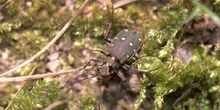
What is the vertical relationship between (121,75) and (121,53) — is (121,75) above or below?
below

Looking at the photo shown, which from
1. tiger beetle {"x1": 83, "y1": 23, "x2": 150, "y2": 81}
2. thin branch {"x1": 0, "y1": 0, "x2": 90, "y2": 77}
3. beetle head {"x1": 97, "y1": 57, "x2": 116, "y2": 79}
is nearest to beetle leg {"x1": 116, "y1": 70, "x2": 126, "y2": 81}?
tiger beetle {"x1": 83, "y1": 23, "x2": 150, "y2": 81}

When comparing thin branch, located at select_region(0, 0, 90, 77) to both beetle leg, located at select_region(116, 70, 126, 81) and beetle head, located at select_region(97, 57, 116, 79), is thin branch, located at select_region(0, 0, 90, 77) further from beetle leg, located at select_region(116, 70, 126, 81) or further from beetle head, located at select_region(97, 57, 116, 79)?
beetle leg, located at select_region(116, 70, 126, 81)

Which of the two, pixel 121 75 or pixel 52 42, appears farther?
pixel 52 42

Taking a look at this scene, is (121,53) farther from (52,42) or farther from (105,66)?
(52,42)

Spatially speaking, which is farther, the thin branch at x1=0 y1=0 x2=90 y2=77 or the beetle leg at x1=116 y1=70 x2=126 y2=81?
the thin branch at x1=0 y1=0 x2=90 y2=77

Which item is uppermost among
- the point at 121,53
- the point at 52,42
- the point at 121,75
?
the point at 52,42

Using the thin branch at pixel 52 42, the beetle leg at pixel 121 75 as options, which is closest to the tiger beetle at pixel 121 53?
the beetle leg at pixel 121 75

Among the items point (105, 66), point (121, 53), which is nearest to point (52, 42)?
point (105, 66)

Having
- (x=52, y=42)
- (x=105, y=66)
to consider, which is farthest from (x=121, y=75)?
(x=52, y=42)

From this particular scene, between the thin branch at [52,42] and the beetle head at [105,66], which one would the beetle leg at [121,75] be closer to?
the beetle head at [105,66]

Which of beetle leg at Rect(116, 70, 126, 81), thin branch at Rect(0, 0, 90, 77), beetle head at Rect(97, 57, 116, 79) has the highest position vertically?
thin branch at Rect(0, 0, 90, 77)

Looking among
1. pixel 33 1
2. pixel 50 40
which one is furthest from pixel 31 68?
pixel 33 1
